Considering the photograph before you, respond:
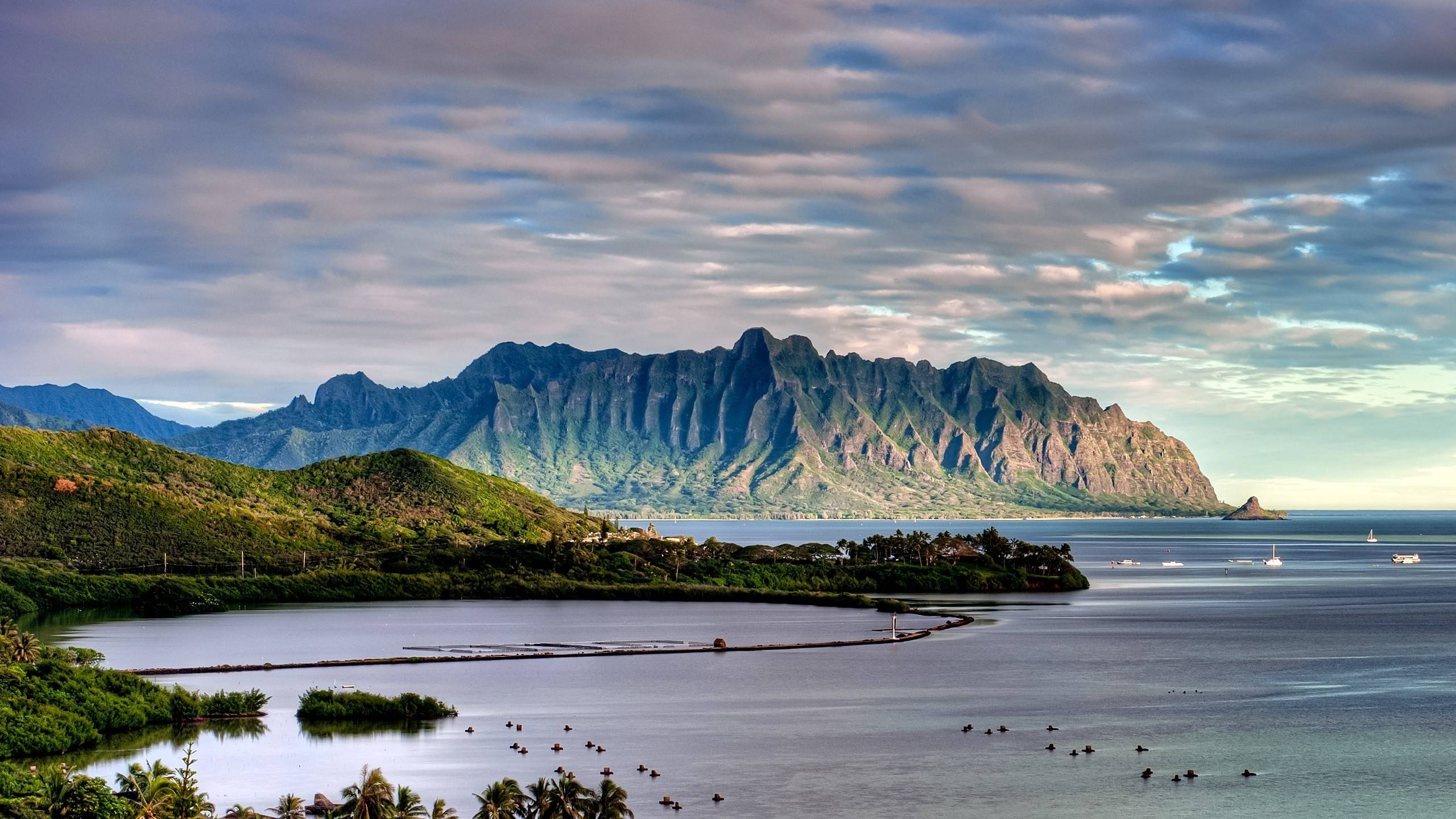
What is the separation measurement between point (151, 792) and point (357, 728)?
35866 millimetres

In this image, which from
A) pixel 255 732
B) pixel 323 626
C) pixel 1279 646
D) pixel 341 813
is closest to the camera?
pixel 341 813

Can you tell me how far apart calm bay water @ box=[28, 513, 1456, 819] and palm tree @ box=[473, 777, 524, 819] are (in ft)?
41.7

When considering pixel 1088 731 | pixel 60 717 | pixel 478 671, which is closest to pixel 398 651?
pixel 478 671

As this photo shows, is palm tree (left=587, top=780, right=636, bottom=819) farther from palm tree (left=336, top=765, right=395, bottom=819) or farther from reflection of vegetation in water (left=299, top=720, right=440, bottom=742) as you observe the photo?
reflection of vegetation in water (left=299, top=720, right=440, bottom=742)

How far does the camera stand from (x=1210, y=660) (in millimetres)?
124750

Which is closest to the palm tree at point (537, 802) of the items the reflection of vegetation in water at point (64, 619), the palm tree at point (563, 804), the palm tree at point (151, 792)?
the palm tree at point (563, 804)

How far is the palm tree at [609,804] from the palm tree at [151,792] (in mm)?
14993

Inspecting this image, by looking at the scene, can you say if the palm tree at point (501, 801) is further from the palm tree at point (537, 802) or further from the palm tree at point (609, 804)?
the palm tree at point (609, 804)

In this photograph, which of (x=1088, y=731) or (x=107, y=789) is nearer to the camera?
(x=107, y=789)

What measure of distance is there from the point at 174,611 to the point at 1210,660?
122249 mm

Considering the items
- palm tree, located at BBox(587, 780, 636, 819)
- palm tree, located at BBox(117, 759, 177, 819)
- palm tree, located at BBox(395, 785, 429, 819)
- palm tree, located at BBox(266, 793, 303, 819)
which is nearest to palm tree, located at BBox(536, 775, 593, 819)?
palm tree, located at BBox(587, 780, 636, 819)

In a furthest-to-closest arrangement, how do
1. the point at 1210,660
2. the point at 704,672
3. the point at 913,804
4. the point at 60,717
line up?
the point at 1210,660
the point at 704,672
the point at 60,717
the point at 913,804

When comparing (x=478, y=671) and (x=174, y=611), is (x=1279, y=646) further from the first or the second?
(x=174, y=611)

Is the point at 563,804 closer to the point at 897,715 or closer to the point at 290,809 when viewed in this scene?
the point at 290,809
